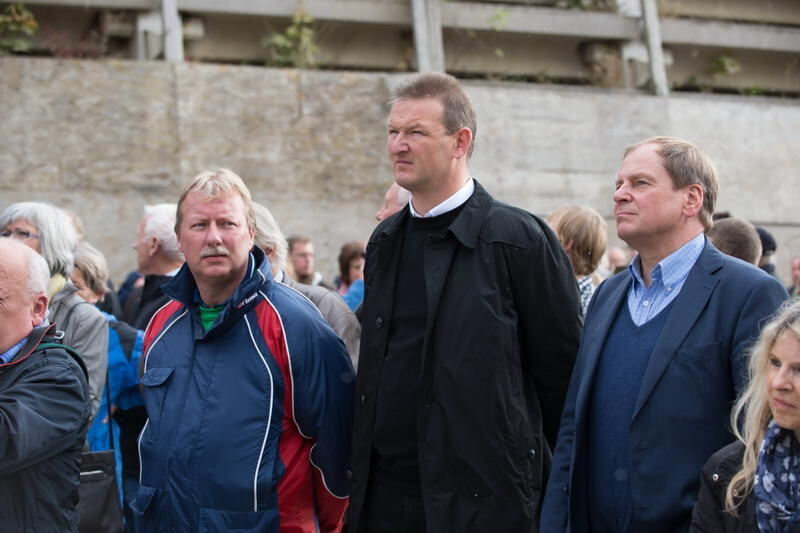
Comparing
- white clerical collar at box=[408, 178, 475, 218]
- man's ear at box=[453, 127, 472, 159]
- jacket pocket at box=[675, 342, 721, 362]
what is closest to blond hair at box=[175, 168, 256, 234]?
white clerical collar at box=[408, 178, 475, 218]

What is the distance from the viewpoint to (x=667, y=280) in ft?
11.8

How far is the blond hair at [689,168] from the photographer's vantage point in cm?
364

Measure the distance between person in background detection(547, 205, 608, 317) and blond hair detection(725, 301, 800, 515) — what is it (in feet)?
7.46

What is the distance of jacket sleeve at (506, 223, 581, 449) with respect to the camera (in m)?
3.82

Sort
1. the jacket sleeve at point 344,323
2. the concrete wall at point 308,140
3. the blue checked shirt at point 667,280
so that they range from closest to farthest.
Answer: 1. the blue checked shirt at point 667,280
2. the jacket sleeve at point 344,323
3. the concrete wall at point 308,140

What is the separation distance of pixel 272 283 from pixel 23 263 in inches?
37.1

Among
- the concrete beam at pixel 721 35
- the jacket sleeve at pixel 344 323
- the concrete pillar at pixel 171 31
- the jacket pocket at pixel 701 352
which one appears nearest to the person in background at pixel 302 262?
the concrete pillar at pixel 171 31

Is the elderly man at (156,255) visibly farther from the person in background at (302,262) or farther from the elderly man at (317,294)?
the person in background at (302,262)

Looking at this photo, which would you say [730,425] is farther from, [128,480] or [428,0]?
[428,0]

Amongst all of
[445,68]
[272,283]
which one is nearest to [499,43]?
[445,68]

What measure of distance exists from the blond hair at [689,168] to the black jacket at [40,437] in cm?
217

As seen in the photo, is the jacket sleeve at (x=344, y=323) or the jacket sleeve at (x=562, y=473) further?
the jacket sleeve at (x=344, y=323)

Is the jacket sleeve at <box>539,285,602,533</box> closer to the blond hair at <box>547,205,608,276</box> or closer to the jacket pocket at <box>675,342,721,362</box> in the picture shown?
the jacket pocket at <box>675,342,721,362</box>

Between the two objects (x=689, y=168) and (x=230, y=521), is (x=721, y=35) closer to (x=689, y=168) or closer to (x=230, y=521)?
(x=689, y=168)
